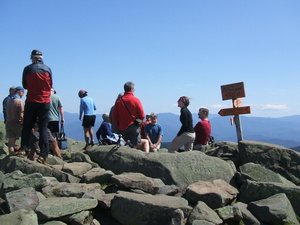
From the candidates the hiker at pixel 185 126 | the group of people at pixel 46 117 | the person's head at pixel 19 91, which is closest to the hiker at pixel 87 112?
the group of people at pixel 46 117

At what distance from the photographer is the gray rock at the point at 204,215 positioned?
6.07m

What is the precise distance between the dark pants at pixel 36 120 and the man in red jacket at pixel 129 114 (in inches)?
85.0

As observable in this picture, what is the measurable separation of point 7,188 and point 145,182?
3.06m

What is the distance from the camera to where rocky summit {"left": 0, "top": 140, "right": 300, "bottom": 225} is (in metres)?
5.84

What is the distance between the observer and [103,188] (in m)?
7.34

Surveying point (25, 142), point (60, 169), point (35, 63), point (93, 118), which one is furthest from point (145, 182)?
point (93, 118)

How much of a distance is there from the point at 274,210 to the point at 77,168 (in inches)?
199

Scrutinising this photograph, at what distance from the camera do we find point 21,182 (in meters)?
6.56

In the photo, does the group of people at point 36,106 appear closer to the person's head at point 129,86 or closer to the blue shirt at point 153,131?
the person's head at point 129,86

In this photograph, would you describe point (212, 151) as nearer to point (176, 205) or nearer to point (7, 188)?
point (176, 205)

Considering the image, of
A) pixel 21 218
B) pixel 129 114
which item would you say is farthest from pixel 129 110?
pixel 21 218

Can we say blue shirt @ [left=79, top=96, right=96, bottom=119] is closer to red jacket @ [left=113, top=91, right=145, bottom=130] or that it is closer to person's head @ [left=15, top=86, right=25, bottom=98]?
person's head @ [left=15, top=86, right=25, bottom=98]

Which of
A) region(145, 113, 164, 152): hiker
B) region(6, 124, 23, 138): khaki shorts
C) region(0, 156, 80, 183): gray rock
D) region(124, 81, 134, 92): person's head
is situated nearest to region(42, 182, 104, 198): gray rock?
region(0, 156, 80, 183): gray rock

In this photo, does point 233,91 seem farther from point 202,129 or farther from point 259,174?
point 259,174
